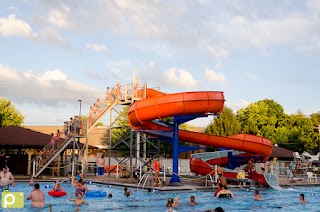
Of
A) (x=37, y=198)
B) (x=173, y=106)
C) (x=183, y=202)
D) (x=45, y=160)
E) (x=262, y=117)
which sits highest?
(x=262, y=117)

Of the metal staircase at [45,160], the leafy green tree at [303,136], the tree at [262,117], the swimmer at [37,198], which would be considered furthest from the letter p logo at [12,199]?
the leafy green tree at [303,136]

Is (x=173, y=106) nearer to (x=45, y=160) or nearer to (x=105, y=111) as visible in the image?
(x=105, y=111)

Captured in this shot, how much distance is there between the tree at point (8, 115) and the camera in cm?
5231

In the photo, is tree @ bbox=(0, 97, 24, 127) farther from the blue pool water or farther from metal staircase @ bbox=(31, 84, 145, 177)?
the blue pool water

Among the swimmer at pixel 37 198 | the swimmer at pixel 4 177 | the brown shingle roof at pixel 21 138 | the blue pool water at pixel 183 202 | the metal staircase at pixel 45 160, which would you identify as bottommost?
the blue pool water at pixel 183 202

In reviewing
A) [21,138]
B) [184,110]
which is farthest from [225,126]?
[184,110]

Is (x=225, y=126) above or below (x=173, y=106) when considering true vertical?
above

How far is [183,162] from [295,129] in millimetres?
23474

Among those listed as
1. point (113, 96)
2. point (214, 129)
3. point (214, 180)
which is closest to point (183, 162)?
point (214, 129)

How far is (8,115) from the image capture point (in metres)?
52.8

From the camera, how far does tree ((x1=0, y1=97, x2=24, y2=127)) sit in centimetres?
5231

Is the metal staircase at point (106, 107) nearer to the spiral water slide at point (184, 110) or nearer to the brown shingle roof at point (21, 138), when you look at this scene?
the brown shingle roof at point (21, 138)

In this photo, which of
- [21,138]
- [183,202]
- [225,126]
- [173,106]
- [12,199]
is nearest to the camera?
[12,199]

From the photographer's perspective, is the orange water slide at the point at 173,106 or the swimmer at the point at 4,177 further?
the orange water slide at the point at 173,106
